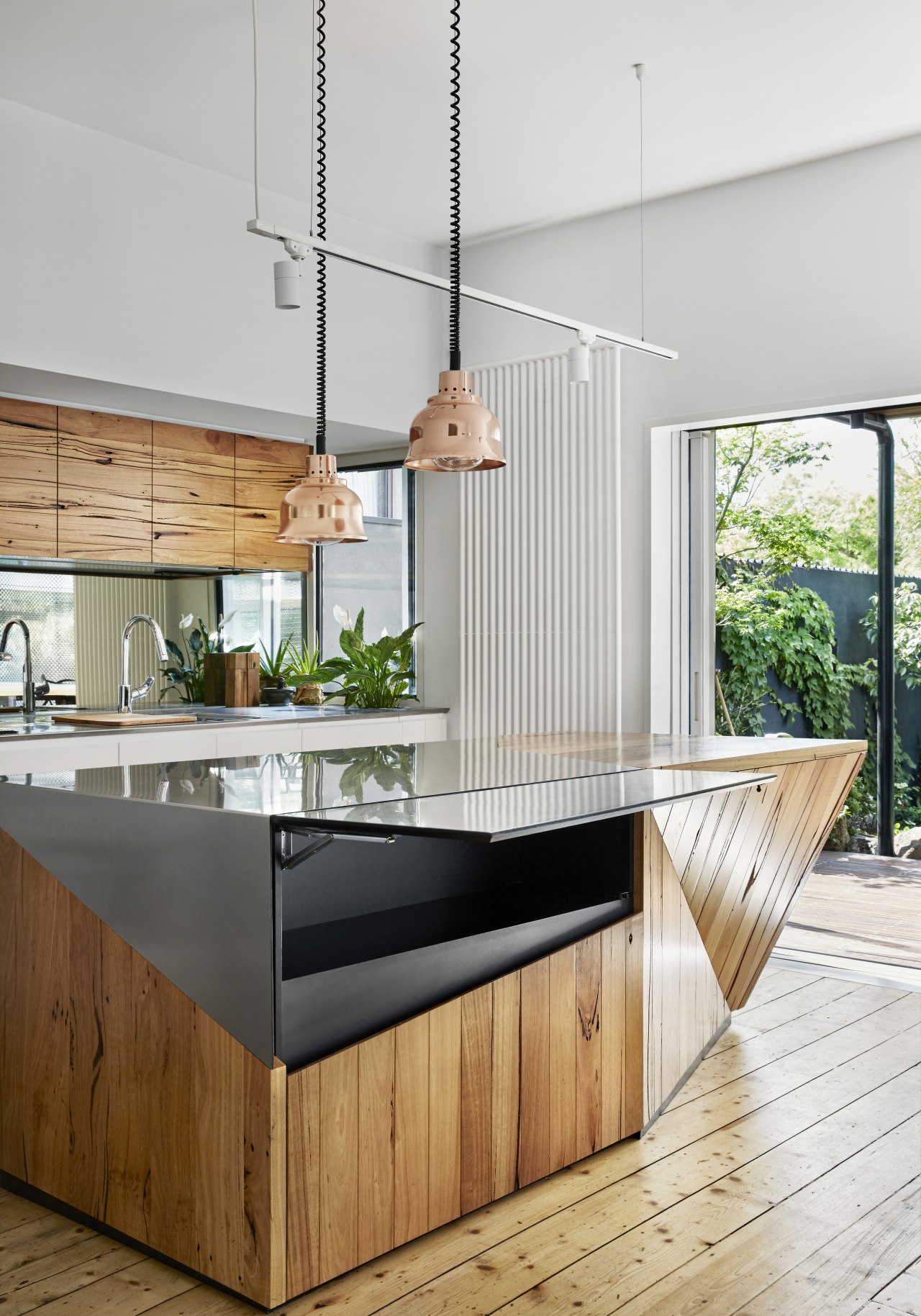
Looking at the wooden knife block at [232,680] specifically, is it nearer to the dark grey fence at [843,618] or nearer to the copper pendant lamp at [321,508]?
the copper pendant lamp at [321,508]

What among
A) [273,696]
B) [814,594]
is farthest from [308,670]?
[814,594]

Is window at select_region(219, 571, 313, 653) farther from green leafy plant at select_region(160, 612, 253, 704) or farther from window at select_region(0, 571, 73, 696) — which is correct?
window at select_region(0, 571, 73, 696)

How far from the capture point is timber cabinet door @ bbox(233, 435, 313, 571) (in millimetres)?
5316

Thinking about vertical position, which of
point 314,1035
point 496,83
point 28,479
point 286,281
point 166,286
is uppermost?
point 496,83

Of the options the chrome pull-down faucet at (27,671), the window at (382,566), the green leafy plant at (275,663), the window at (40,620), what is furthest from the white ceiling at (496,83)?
the green leafy plant at (275,663)

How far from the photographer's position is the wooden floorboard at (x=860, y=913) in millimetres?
4812

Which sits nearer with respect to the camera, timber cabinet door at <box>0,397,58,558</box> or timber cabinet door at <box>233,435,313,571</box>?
timber cabinet door at <box>0,397,58,558</box>

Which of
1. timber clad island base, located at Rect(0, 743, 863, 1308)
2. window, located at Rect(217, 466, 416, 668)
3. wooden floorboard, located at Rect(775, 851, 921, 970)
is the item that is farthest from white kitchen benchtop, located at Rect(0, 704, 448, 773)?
wooden floorboard, located at Rect(775, 851, 921, 970)

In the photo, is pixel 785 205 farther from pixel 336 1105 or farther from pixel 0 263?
pixel 336 1105

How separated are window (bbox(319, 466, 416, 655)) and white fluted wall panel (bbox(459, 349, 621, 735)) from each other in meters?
0.49

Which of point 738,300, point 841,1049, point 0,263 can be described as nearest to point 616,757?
point 841,1049

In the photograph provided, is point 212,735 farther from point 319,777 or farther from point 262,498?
point 319,777

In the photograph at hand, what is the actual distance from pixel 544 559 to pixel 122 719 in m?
1.98

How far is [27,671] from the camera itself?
4.84m
